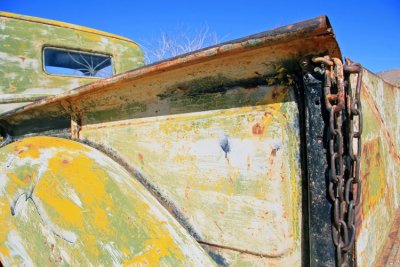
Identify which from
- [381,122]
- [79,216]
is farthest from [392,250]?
[79,216]

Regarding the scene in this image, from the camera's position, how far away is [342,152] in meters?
0.86

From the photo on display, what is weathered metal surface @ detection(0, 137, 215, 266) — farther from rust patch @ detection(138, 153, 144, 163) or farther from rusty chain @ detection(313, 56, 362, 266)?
rusty chain @ detection(313, 56, 362, 266)

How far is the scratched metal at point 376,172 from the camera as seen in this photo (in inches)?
42.6

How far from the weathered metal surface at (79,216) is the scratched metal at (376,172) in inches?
21.6

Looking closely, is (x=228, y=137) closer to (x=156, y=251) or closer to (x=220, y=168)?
(x=220, y=168)

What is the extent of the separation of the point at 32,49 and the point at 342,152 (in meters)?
2.92

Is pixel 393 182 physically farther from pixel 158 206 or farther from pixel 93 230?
pixel 93 230

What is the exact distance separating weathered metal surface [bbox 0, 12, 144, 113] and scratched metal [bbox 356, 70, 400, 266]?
8.76ft

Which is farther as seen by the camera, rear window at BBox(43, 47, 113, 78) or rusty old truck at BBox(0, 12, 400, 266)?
rear window at BBox(43, 47, 113, 78)

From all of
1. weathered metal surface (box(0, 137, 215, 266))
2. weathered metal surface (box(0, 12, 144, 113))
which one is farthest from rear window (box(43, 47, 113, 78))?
weathered metal surface (box(0, 137, 215, 266))

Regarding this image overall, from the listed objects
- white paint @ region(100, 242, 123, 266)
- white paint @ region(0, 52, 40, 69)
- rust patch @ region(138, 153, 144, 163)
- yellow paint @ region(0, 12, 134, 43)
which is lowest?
white paint @ region(100, 242, 123, 266)

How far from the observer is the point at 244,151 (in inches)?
41.1

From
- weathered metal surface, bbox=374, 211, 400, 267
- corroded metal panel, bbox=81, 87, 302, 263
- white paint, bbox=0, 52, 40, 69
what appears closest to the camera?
corroded metal panel, bbox=81, 87, 302, 263

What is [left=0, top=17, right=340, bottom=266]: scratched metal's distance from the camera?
37.5 inches
